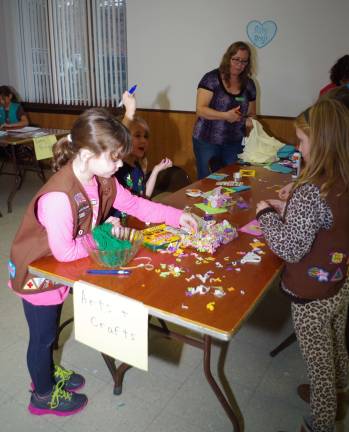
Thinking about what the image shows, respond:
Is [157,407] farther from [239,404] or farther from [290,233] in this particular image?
[290,233]

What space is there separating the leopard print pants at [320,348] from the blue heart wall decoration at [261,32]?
10.3 ft

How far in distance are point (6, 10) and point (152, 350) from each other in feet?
18.5

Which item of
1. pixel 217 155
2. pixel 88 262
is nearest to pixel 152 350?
pixel 88 262

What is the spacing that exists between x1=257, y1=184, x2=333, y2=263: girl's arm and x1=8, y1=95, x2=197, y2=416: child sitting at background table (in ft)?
1.30

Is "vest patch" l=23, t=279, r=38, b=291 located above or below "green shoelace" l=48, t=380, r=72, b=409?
above

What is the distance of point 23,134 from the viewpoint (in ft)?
13.9

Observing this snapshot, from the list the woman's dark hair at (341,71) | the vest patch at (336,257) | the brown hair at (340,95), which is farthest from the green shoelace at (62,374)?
the woman's dark hair at (341,71)

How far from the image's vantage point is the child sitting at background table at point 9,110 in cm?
501

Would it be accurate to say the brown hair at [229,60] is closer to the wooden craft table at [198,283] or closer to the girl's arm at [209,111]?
the girl's arm at [209,111]

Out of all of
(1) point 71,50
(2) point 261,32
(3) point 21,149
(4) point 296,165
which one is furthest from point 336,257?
(1) point 71,50

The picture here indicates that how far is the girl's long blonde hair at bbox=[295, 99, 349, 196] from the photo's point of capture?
1.21 m

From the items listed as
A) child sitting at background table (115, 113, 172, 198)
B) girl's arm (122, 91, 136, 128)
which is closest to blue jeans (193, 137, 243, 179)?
child sitting at background table (115, 113, 172, 198)

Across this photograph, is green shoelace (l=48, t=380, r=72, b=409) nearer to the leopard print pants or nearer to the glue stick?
the leopard print pants

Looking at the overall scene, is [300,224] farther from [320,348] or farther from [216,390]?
[216,390]
